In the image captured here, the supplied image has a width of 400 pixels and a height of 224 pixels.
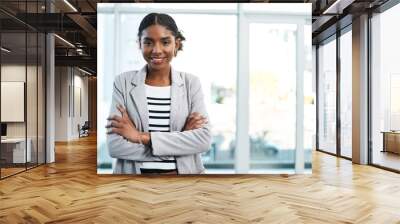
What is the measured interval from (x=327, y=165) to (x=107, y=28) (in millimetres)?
5231

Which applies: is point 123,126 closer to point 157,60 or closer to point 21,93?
point 157,60

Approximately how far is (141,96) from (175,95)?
0.54 meters

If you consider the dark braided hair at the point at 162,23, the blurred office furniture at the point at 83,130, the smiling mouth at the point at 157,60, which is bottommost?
the blurred office furniture at the point at 83,130

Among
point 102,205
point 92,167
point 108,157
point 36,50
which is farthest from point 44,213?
point 36,50

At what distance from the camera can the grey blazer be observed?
651 centimetres

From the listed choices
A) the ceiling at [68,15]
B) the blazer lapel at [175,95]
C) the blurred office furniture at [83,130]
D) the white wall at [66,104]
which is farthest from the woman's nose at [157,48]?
the blurred office furniture at [83,130]

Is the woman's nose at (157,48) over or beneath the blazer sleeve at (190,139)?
over

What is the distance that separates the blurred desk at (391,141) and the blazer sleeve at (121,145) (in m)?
4.38

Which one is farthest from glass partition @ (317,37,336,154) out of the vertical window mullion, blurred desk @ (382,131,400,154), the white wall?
the white wall

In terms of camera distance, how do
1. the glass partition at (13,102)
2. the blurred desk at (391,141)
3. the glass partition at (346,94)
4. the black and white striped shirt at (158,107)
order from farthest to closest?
the glass partition at (346,94) < the blurred desk at (391,141) < the glass partition at (13,102) < the black and white striped shirt at (158,107)

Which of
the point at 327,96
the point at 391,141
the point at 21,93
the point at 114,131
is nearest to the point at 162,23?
the point at 114,131

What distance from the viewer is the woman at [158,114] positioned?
6.50 meters

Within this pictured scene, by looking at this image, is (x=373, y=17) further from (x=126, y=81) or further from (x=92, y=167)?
(x=92, y=167)

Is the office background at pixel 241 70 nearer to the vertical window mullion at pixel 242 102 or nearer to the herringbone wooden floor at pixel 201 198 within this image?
the vertical window mullion at pixel 242 102
